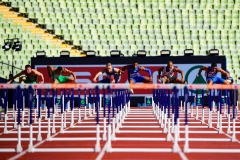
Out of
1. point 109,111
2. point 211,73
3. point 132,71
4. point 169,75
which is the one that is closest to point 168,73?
point 169,75

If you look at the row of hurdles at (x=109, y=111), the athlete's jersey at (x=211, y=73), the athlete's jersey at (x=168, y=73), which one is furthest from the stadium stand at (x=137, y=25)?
the row of hurdles at (x=109, y=111)

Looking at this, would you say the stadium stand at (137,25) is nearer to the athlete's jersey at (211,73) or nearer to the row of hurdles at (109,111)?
the athlete's jersey at (211,73)

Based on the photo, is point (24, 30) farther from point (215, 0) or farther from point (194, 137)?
point (194, 137)

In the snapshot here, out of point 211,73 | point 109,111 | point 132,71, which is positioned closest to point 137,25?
point 132,71

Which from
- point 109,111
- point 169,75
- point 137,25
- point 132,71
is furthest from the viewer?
point 137,25

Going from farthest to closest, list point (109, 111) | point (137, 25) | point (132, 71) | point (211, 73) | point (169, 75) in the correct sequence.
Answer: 1. point (137, 25)
2. point (169, 75)
3. point (132, 71)
4. point (211, 73)
5. point (109, 111)

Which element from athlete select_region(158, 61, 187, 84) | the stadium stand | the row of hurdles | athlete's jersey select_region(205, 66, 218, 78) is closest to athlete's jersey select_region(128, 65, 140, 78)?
athlete select_region(158, 61, 187, 84)

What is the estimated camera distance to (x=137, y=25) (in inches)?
1078

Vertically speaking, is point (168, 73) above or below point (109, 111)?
above

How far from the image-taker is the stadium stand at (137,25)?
84.4 feet

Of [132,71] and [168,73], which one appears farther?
[168,73]

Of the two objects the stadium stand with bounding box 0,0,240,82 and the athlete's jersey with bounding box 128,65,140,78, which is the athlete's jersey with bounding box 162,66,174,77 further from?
the stadium stand with bounding box 0,0,240,82

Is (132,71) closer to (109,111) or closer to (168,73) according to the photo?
(168,73)

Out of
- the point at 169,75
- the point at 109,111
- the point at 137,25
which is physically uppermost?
the point at 137,25
